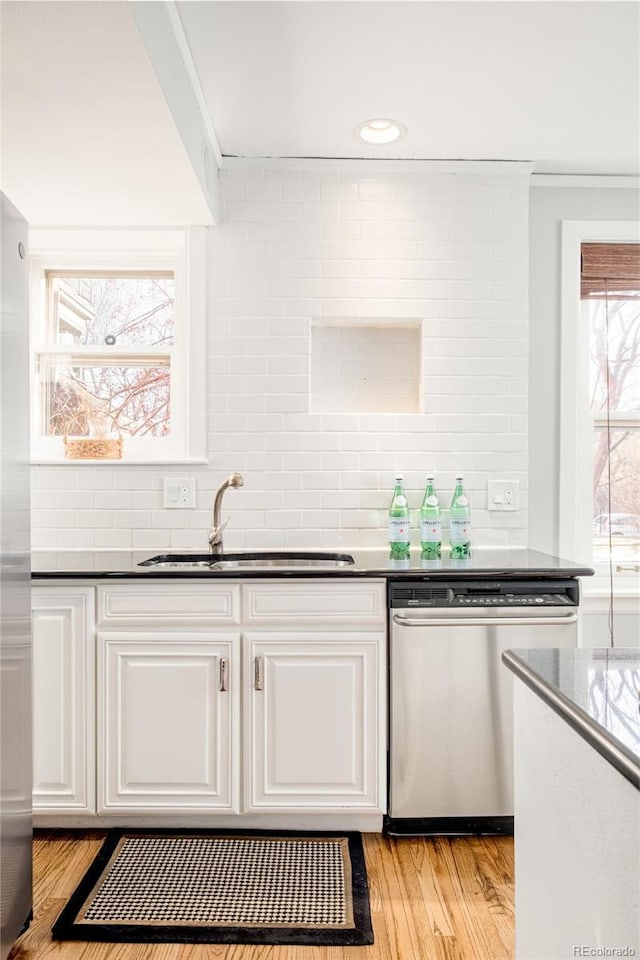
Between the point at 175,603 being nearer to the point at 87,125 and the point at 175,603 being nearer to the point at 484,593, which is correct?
the point at 484,593

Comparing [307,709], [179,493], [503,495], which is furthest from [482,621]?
[179,493]

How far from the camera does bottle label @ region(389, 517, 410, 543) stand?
282cm

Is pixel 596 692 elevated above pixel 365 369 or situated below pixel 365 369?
below

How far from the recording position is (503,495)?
10.0 feet

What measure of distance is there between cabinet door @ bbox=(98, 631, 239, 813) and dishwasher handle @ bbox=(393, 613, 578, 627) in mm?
622

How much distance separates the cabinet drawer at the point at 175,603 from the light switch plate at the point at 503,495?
1.25m

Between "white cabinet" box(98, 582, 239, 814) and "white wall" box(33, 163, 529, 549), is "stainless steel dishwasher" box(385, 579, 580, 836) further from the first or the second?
"white wall" box(33, 163, 529, 549)

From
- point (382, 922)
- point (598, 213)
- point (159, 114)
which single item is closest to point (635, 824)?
point (382, 922)

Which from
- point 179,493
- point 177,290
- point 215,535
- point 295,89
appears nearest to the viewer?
point 295,89

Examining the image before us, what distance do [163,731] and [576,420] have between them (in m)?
2.15

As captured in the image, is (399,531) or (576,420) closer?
(399,531)

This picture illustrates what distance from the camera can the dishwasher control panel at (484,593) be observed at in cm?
239

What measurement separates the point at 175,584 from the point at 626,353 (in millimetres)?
2256

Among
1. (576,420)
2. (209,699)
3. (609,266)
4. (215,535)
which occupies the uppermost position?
(609,266)
